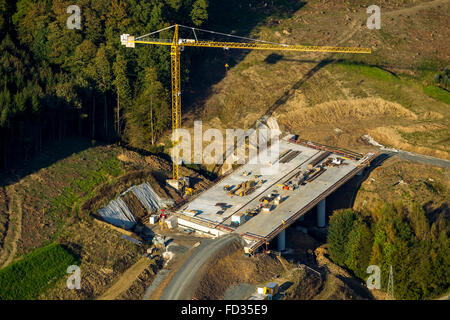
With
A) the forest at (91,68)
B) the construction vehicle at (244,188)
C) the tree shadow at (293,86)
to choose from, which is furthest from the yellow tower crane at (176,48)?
the construction vehicle at (244,188)

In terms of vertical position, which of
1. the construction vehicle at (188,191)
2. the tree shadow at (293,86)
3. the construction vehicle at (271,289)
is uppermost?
the tree shadow at (293,86)

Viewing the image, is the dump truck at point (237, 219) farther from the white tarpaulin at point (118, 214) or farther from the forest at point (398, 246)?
the white tarpaulin at point (118, 214)

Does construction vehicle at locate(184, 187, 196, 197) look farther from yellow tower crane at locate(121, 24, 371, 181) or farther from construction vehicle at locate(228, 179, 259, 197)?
construction vehicle at locate(228, 179, 259, 197)

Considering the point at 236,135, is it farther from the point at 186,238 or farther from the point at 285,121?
the point at 186,238

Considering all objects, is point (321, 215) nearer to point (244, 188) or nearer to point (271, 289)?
point (244, 188)

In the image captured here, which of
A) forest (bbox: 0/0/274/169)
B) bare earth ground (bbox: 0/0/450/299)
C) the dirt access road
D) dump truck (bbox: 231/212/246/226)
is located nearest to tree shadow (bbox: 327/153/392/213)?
bare earth ground (bbox: 0/0/450/299)

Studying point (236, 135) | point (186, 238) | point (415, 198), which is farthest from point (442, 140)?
point (186, 238)

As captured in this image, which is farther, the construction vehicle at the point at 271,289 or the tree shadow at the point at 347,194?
the tree shadow at the point at 347,194
